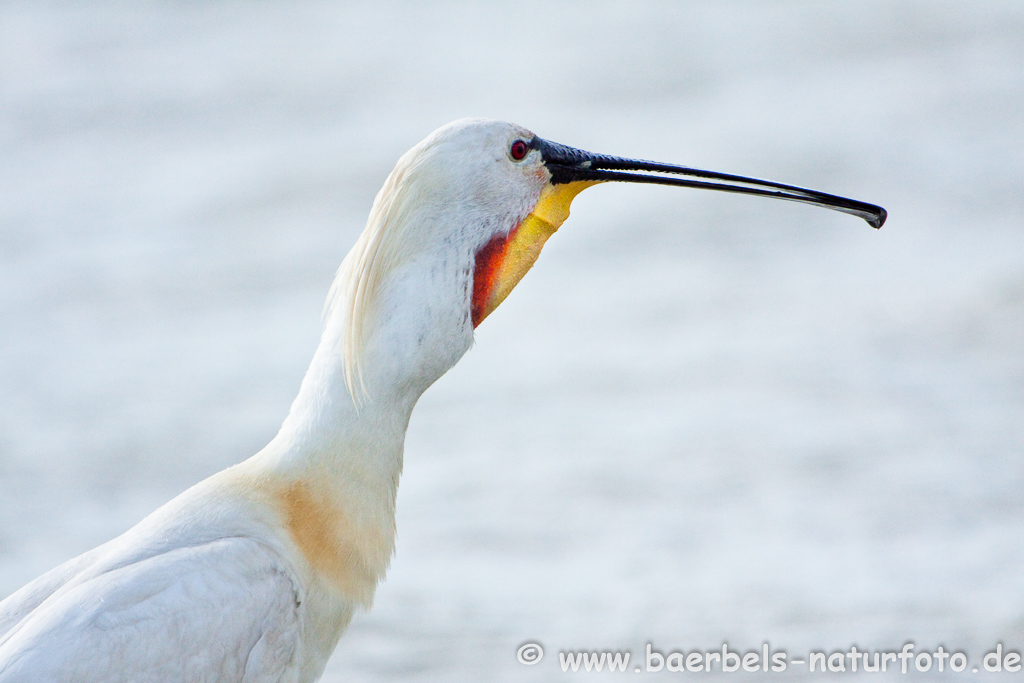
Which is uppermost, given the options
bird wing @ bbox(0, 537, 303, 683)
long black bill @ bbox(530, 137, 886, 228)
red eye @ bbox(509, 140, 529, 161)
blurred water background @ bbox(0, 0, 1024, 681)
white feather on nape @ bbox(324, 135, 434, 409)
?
blurred water background @ bbox(0, 0, 1024, 681)

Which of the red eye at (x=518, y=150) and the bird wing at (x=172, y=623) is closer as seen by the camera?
the bird wing at (x=172, y=623)

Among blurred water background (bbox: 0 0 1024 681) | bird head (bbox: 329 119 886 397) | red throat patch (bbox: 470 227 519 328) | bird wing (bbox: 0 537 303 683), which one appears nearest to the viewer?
bird wing (bbox: 0 537 303 683)

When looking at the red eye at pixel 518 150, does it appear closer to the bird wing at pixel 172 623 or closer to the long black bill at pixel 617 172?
the long black bill at pixel 617 172

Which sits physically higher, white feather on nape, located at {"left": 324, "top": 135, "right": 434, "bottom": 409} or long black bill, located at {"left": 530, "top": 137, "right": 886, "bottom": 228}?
long black bill, located at {"left": 530, "top": 137, "right": 886, "bottom": 228}

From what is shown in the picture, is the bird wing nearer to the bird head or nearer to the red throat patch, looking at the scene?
the bird head

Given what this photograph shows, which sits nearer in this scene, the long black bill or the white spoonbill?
the white spoonbill

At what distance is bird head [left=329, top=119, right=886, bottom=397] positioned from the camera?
3277 mm

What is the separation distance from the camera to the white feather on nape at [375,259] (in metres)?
3.29

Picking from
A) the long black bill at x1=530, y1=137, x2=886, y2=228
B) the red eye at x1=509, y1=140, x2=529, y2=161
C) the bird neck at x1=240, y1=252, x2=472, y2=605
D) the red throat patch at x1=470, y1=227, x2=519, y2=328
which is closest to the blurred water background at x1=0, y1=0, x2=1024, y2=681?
the bird neck at x1=240, y1=252, x2=472, y2=605

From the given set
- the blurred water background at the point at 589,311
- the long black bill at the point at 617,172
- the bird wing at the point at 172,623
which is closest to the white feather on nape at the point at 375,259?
the long black bill at the point at 617,172

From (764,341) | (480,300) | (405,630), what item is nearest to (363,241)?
(480,300)

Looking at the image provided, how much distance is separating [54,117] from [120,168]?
111cm

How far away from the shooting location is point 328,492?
3404 millimetres

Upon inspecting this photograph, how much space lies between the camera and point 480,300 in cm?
342
